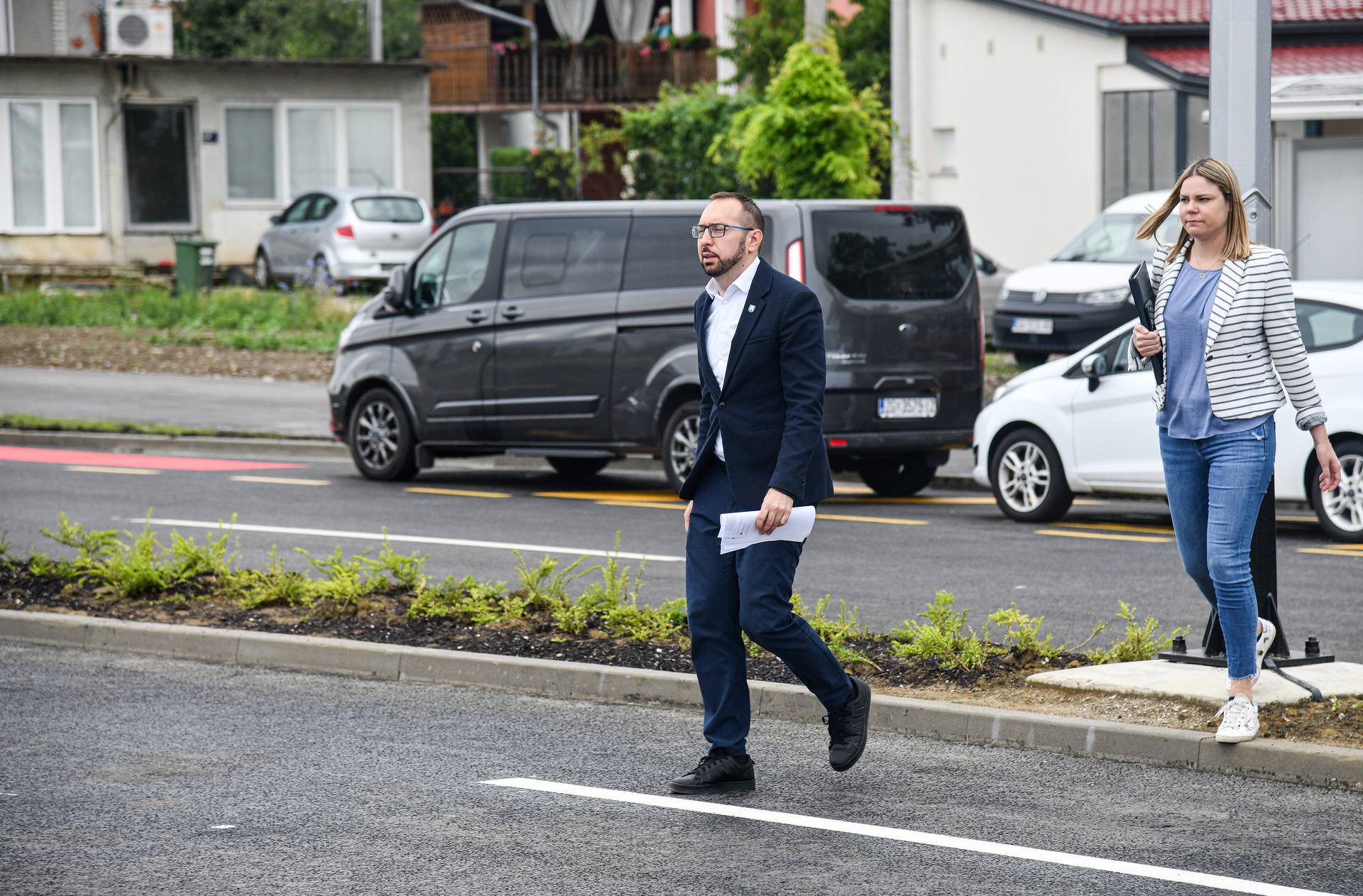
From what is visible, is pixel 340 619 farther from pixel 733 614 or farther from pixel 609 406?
pixel 609 406

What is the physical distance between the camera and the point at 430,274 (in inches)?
624

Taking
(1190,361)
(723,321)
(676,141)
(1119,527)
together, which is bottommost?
(1119,527)

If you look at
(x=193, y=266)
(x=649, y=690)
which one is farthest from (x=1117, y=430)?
(x=193, y=266)

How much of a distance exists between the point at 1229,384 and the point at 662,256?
825 cm

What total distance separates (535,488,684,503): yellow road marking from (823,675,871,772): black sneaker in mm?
8130

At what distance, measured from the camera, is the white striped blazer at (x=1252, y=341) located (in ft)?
21.7

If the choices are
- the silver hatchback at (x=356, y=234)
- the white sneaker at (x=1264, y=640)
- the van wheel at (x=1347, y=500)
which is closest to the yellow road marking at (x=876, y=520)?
the van wheel at (x=1347, y=500)

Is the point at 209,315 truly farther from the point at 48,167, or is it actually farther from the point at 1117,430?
the point at 1117,430

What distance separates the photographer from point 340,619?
9133 mm

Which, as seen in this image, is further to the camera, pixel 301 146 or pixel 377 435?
pixel 301 146

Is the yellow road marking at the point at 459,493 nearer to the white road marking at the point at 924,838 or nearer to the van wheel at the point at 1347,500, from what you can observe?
the van wheel at the point at 1347,500

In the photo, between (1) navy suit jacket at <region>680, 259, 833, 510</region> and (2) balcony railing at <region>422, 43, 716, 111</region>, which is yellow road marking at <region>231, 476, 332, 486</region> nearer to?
(1) navy suit jacket at <region>680, 259, 833, 510</region>

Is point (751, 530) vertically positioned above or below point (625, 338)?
below

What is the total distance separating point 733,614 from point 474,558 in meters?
5.38
